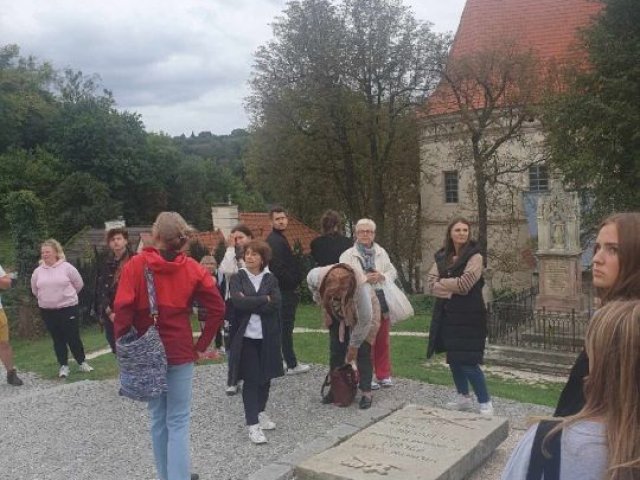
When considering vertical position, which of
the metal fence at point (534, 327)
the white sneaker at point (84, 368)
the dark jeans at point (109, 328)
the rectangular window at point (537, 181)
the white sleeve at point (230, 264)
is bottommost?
the metal fence at point (534, 327)

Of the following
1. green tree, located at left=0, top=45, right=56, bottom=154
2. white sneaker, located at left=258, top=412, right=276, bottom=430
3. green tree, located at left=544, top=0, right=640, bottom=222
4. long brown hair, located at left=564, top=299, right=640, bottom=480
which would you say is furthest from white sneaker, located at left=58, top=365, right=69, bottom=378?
green tree, located at left=0, top=45, right=56, bottom=154

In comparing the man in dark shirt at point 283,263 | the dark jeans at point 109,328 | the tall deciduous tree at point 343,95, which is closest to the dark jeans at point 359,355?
the man in dark shirt at point 283,263

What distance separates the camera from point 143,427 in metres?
6.85

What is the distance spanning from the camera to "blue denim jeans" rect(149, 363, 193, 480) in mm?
4703

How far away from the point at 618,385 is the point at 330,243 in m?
5.76

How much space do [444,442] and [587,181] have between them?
14072mm

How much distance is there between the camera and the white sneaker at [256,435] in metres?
6.12

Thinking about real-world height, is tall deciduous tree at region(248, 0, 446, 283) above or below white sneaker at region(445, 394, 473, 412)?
above

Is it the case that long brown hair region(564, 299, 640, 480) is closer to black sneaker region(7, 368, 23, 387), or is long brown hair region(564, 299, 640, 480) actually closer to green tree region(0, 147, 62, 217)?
black sneaker region(7, 368, 23, 387)

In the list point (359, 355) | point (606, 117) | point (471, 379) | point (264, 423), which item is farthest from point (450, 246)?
point (606, 117)

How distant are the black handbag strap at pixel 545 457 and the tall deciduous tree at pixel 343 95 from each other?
23.8 m

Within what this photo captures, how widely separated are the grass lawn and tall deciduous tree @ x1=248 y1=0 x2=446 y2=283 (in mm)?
11430

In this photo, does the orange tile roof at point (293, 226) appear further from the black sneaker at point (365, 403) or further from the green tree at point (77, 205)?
the black sneaker at point (365, 403)

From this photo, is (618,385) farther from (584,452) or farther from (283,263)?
(283,263)
